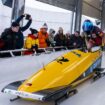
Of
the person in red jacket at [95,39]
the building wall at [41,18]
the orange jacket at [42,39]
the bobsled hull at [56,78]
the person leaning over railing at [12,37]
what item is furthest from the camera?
the building wall at [41,18]

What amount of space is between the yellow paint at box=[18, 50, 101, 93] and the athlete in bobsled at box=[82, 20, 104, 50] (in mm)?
784

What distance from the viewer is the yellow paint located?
2.71 meters

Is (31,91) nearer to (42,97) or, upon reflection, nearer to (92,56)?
(42,97)

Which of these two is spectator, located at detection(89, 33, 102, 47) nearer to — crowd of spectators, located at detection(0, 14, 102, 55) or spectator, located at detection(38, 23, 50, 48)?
crowd of spectators, located at detection(0, 14, 102, 55)

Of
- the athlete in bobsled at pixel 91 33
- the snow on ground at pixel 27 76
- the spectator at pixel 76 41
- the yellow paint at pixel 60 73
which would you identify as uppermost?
the athlete in bobsled at pixel 91 33

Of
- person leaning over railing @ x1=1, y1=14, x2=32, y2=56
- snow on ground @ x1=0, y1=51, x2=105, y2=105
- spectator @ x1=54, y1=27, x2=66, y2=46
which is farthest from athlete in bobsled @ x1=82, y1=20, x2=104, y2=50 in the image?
spectator @ x1=54, y1=27, x2=66, y2=46

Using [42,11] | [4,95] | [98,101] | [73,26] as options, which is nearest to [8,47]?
[4,95]

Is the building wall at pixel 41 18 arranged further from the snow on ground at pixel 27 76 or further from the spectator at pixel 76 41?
the snow on ground at pixel 27 76

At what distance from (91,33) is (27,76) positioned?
68.7 inches

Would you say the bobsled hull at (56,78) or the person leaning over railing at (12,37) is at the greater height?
the person leaning over railing at (12,37)

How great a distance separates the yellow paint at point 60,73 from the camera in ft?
8.89

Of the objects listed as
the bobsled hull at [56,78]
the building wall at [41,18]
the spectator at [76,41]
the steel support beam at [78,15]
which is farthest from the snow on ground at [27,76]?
the steel support beam at [78,15]

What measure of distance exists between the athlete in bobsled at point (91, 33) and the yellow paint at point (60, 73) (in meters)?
0.78

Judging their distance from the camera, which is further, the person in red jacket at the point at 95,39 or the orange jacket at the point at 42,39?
the orange jacket at the point at 42,39
